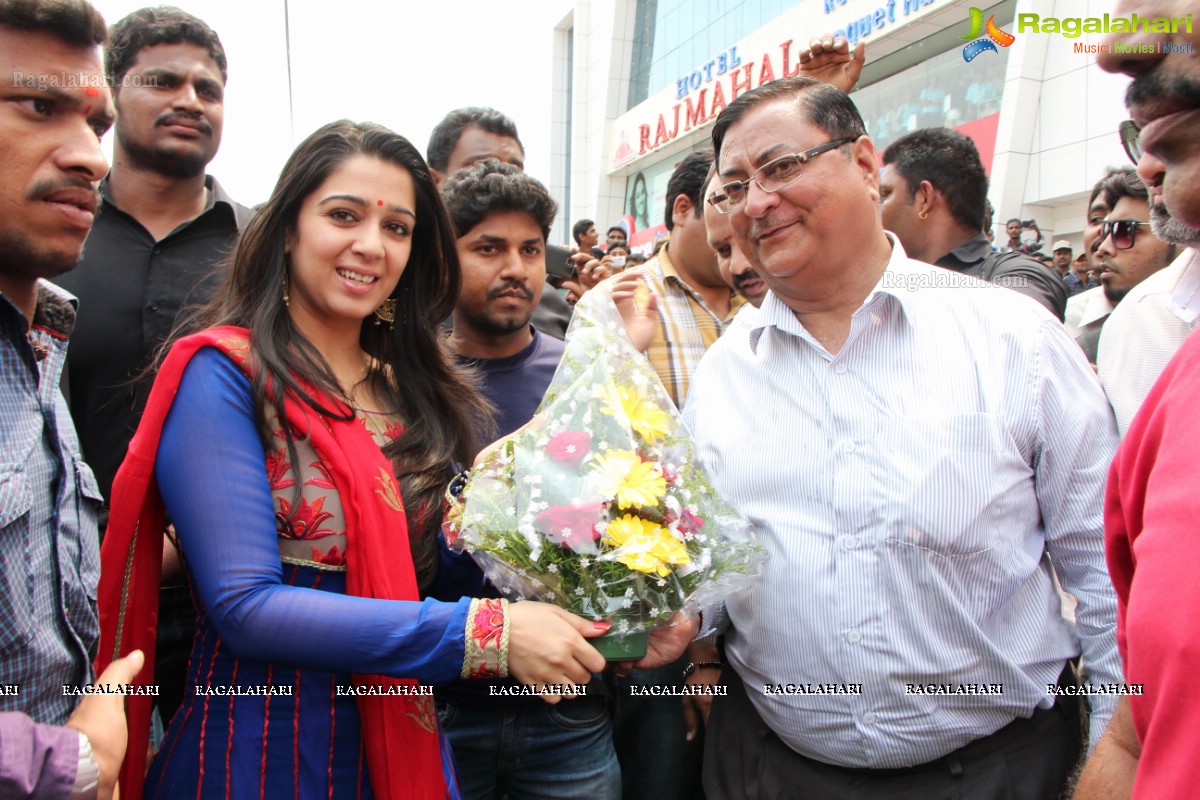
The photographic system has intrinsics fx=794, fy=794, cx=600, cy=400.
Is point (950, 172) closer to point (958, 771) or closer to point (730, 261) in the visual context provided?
point (730, 261)

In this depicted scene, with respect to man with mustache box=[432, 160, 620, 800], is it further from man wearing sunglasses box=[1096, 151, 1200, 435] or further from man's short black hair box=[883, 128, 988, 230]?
man's short black hair box=[883, 128, 988, 230]

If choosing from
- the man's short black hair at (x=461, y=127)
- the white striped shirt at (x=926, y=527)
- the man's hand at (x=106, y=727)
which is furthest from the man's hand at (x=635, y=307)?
the man's short black hair at (x=461, y=127)

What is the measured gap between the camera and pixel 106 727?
4.04 ft

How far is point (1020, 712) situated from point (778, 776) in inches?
22.0

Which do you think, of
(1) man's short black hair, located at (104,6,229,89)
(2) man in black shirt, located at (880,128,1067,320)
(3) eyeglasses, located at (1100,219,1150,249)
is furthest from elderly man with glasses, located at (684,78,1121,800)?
(3) eyeglasses, located at (1100,219,1150,249)

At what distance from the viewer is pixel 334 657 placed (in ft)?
5.00

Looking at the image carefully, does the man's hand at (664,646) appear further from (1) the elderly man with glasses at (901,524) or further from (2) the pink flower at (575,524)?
(2) the pink flower at (575,524)

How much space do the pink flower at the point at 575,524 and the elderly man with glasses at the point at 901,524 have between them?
562 millimetres

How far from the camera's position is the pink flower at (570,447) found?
1.58m

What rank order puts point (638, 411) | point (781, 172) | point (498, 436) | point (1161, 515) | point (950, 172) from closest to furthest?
1. point (1161, 515)
2. point (638, 411)
3. point (781, 172)
4. point (498, 436)
5. point (950, 172)

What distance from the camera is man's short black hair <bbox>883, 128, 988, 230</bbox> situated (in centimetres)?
370

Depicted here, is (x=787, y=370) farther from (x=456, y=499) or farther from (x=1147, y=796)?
(x=1147, y=796)

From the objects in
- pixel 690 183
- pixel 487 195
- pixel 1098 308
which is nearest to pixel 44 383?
pixel 487 195

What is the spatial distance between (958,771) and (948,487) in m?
0.61
